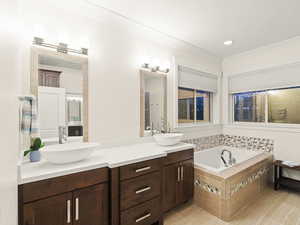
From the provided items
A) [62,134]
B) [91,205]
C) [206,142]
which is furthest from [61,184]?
[206,142]

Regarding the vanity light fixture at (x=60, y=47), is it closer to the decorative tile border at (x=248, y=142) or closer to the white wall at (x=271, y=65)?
the white wall at (x=271, y=65)

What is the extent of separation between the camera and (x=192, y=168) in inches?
90.1

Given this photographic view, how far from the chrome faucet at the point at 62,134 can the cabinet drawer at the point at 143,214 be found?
0.99 metres

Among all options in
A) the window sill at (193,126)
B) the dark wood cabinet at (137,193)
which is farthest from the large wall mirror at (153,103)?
the dark wood cabinet at (137,193)

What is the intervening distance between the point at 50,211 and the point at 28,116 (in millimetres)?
817

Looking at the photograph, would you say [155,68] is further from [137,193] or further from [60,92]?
[137,193]

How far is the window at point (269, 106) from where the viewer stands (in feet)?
9.46

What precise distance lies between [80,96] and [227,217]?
2.39 m

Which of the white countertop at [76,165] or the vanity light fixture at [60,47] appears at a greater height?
the vanity light fixture at [60,47]

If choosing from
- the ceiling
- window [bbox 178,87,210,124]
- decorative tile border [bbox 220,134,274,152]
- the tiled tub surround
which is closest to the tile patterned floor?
the tiled tub surround

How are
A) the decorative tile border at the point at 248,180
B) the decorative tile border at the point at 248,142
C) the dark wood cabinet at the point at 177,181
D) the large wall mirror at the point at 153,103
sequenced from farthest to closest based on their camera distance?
1. the decorative tile border at the point at 248,142
2. the large wall mirror at the point at 153,103
3. the decorative tile border at the point at 248,180
4. the dark wood cabinet at the point at 177,181

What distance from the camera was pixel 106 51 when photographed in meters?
2.01

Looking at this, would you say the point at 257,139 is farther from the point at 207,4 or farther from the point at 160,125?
the point at 207,4

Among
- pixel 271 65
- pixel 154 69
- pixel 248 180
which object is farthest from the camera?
pixel 271 65
